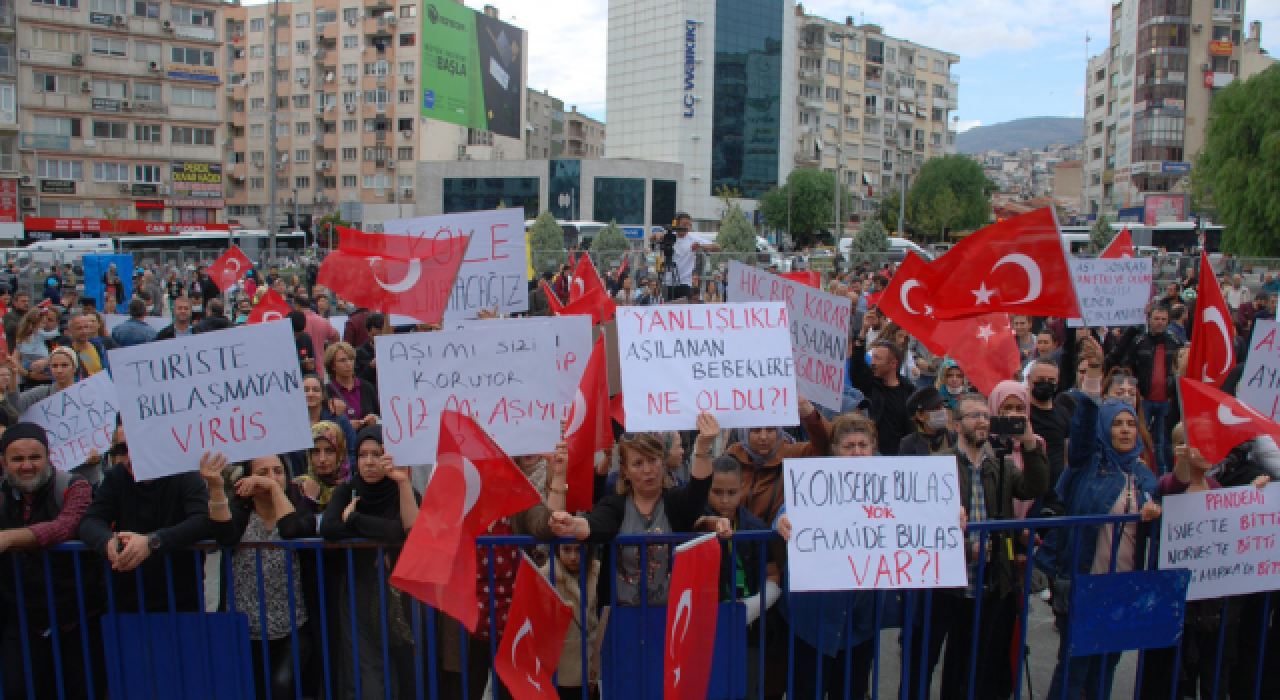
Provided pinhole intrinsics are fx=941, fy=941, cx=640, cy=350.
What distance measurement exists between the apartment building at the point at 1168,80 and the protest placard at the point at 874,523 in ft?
279

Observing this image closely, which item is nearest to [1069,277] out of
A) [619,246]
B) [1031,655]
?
[1031,655]

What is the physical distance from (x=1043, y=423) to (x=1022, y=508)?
0.92 metres

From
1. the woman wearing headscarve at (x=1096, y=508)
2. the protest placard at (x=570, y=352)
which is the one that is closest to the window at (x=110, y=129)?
the protest placard at (x=570, y=352)

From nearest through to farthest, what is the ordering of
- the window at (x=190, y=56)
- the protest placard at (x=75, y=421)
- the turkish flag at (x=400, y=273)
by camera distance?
the protest placard at (x=75, y=421) < the turkish flag at (x=400, y=273) < the window at (x=190, y=56)

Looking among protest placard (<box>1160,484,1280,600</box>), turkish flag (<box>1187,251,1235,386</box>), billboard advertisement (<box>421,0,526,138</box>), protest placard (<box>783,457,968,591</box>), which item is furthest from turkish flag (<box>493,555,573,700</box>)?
billboard advertisement (<box>421,0,526,138</box>)

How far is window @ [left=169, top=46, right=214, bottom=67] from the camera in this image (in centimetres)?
6141

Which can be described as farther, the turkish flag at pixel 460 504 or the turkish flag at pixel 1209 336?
the turkish flag at pixel 1209 336

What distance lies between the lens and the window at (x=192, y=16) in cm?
6097

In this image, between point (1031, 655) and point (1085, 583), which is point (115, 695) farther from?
point (1031, 655)

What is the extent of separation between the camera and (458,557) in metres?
3.65

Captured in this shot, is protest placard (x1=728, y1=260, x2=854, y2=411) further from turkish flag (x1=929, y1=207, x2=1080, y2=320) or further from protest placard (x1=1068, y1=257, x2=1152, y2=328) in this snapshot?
protest placard (x1=1068, y1=257, x2=1152, y2=328)

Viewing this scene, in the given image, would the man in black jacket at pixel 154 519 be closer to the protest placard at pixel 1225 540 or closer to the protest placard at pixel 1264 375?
the protest placard at pixel 1225 540

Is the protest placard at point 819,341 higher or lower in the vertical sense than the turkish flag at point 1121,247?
lower

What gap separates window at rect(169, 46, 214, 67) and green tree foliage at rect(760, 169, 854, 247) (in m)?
41.7
